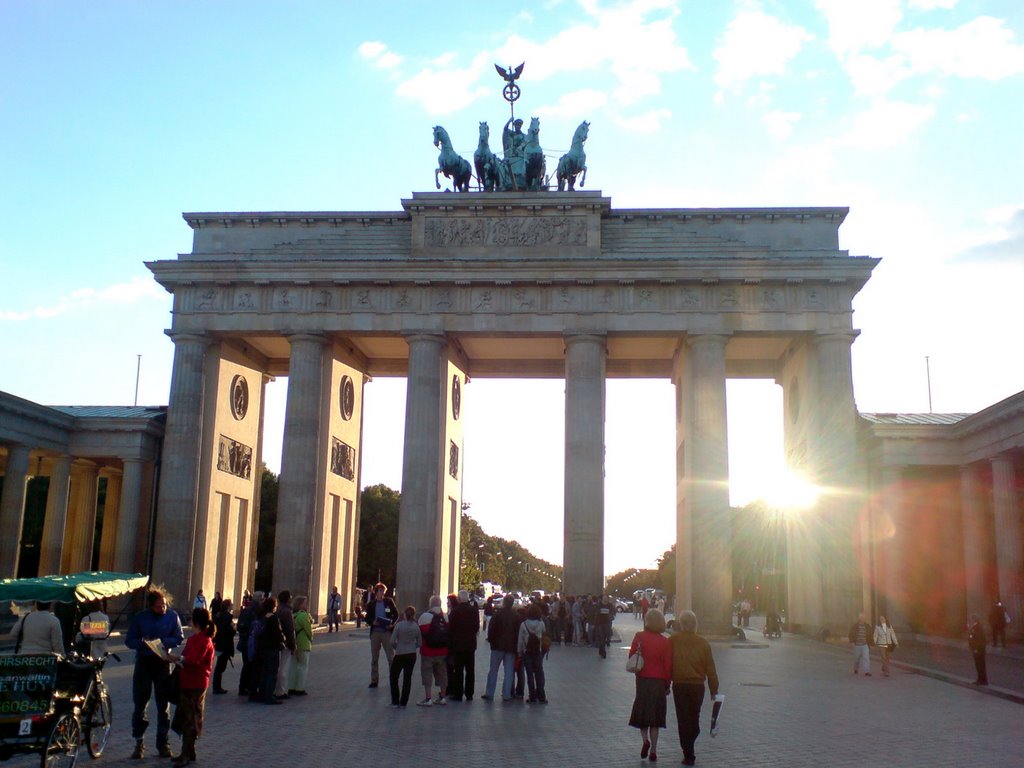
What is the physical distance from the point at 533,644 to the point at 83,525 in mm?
36816

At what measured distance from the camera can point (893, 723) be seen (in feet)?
54.2

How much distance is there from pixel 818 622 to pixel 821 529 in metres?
3.90

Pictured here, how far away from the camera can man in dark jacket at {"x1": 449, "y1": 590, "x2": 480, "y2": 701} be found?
19.2 m

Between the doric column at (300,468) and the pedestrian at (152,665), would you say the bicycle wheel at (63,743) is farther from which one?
the doric column at (300,468)

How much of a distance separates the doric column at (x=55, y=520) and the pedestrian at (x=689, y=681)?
36.8m

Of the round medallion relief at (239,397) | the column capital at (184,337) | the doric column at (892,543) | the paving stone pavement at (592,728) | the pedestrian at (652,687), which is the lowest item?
the paving stone pavement at (592,728)

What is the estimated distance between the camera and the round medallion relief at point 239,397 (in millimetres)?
47906

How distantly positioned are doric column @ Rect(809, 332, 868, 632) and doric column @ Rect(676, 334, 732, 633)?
3.98m

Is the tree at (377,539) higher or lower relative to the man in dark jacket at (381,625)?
higher

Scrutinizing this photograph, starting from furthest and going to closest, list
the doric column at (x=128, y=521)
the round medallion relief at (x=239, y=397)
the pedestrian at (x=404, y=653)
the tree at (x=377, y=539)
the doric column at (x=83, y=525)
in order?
the tree at (x=377, y=539) < the doric column at (x=83, y=525) < the round medallion relief at (x=239, y=397) < the doric column at (x=128, y=521) < the pedestrian at (x=404, y=653)

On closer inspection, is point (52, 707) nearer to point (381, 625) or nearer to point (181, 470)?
point (381, 625)

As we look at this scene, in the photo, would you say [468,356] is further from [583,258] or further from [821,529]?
[821,529]

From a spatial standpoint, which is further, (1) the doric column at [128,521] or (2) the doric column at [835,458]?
(1) the doric column at [128,521]

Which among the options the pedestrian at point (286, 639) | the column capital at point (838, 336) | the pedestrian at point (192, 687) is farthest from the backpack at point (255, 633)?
the column capital at point (838, 336)
